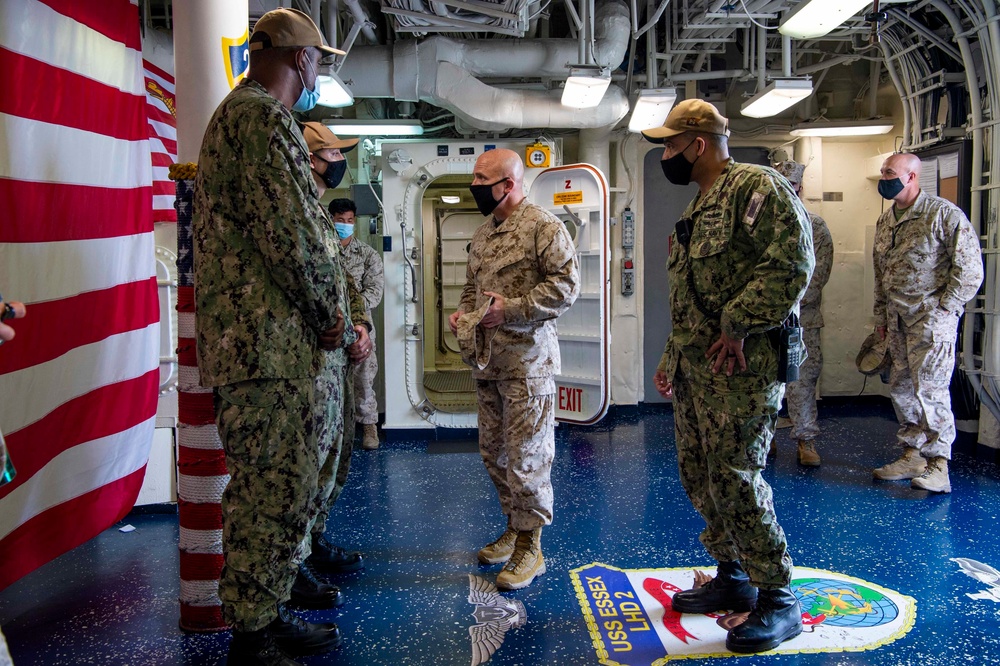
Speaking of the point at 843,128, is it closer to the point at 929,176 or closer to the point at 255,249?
the point at 929,176

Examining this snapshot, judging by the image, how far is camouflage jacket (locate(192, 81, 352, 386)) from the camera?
6.44 feet

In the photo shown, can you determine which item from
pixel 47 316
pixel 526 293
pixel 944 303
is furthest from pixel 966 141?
pixel 47 316

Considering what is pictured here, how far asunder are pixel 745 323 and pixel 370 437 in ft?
13.0

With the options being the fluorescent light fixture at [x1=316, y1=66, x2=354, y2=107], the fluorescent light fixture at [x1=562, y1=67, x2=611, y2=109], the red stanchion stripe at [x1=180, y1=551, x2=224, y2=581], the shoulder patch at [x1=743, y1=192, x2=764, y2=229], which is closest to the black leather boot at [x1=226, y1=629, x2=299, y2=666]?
the red stanchion stripe at [x1=180, y1=551, x2=224, y2=581]

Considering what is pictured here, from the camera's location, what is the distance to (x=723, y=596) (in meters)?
2.71

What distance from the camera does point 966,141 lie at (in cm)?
505

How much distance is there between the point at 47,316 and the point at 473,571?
6.66 ft

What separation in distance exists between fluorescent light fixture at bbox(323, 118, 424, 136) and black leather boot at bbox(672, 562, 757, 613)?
4.31 meters

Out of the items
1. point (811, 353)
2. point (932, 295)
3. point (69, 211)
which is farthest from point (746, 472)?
point (811, 353)

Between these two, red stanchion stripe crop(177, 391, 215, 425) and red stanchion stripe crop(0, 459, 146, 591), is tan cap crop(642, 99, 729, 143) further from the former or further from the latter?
red stanchion stripe crop(0, 459, 146, 591)

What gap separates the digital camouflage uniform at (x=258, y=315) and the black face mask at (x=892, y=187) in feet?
13.0

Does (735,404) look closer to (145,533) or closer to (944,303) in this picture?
(944,303)

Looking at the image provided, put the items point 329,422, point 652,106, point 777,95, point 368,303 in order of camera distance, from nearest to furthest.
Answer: point 329,422 → point 777,95 → point 652,106 → point 368,303

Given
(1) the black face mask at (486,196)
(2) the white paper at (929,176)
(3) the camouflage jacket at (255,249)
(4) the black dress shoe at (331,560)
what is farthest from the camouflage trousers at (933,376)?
(3) the camouflage jacket at (255,249)
